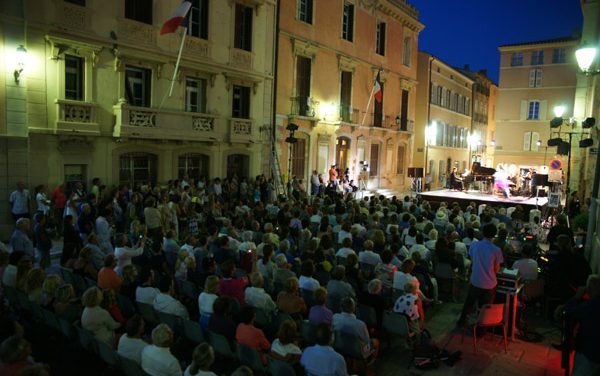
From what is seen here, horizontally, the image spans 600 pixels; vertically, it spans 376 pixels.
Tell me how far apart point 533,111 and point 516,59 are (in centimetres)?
519

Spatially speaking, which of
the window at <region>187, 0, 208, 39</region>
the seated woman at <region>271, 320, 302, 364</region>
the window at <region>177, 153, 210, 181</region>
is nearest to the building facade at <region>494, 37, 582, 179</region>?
the window at <region>177, 153, 210, 181</region>

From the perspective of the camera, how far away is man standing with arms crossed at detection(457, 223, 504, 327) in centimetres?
704

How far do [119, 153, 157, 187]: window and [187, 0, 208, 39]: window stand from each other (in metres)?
5.25

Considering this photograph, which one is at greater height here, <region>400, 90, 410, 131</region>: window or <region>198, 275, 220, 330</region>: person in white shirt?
<region>400, 90, 410, 131</region>: window

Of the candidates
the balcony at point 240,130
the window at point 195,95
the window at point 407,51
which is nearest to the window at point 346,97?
the window at point 407,51

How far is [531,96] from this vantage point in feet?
134

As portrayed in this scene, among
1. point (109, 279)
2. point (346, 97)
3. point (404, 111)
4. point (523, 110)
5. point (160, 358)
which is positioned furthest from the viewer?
point (523, 110)

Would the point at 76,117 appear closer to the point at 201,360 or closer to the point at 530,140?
the point at 201,360

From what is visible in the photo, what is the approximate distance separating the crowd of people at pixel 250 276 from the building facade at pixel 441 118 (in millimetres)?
23461

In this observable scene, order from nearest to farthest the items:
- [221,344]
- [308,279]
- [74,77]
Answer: [221,344], [308,279], [74,77]

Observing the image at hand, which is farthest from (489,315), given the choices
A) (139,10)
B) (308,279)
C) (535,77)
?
(535,77)

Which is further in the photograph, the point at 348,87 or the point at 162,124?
the point at 348,87

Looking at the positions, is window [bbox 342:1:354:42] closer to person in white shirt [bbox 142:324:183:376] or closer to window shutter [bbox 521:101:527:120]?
window shutter [bbox 521:101:527:120]

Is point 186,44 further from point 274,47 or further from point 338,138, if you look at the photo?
point 338,138
